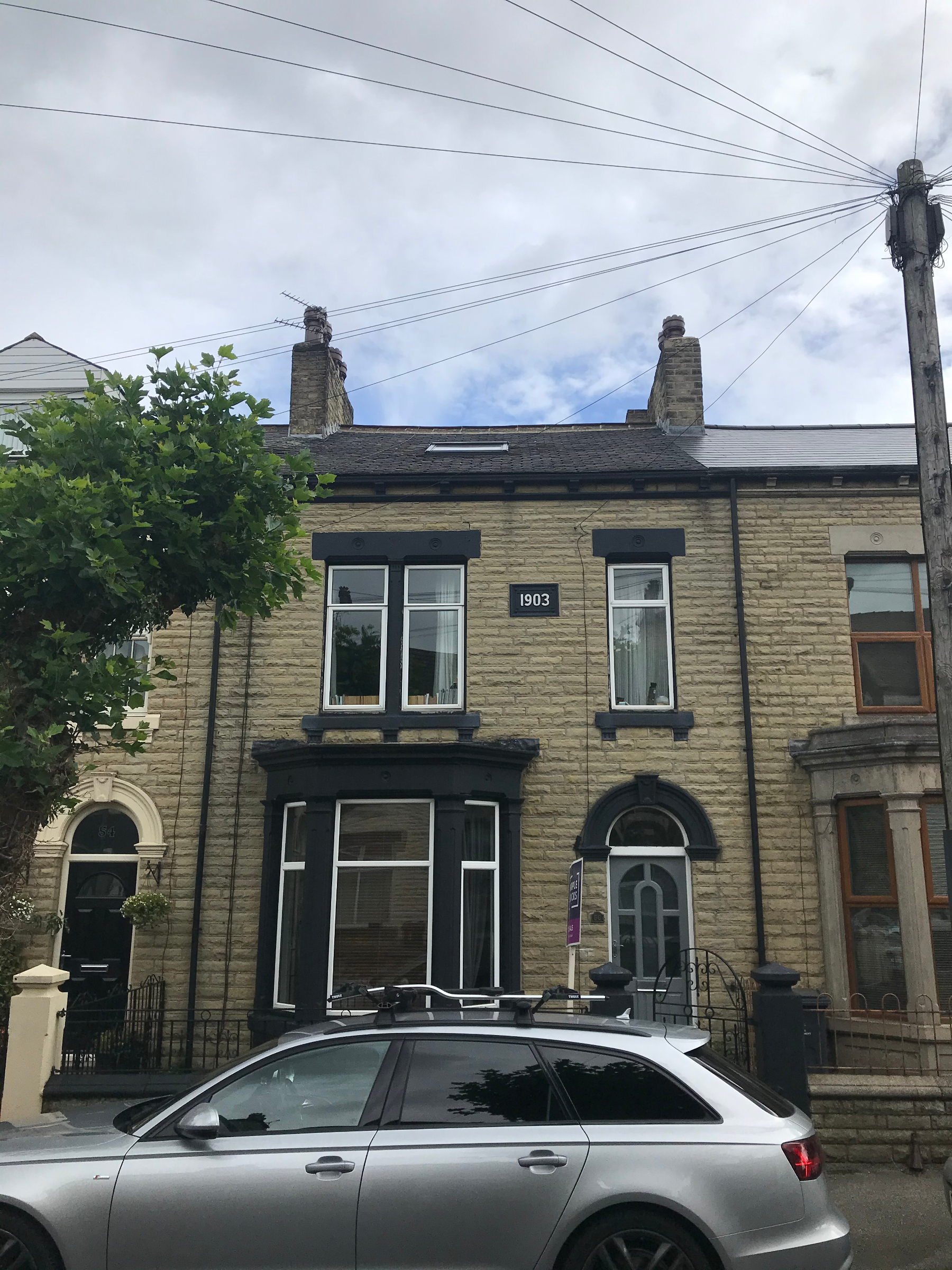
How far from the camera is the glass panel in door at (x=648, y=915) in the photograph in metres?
11.9

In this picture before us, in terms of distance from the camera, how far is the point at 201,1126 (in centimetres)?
478

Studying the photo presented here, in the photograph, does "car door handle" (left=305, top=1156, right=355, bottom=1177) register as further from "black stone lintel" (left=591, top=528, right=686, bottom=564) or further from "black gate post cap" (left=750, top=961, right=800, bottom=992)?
"black stone lintel" (left=591, top=528, right=686, bottom=564)

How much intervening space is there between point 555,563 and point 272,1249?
937 cm

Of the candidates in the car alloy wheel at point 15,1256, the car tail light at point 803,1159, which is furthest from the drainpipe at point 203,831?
the car tail light at point 803,1159

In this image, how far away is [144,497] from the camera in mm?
7812

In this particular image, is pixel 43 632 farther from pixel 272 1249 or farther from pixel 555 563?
pixel 555 563

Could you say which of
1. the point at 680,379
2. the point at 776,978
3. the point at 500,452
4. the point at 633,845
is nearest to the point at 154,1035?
the point at 633,845

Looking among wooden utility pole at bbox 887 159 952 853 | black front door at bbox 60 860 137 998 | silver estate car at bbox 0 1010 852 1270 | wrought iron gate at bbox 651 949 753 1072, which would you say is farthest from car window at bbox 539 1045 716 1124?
black front door at bbox 60 860 137 998

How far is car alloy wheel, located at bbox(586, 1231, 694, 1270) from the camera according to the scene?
4668 mm

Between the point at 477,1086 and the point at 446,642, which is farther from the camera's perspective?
the point at 446,642

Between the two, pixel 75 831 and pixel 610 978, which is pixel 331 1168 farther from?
pixel 75 831

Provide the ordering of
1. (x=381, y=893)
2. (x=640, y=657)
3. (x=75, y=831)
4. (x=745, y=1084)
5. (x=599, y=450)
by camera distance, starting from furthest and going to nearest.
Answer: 1. (x=599, y=450)
2. (x=640, y=657)
3. (x=75, y=831)
4. (x=381, y=893)
5. (x=745, y=1084)

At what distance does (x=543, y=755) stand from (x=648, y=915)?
2.21 meters

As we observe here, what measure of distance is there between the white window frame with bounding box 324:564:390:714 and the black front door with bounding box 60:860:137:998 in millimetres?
3134
